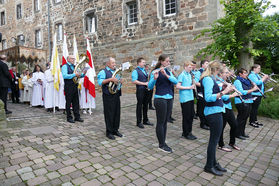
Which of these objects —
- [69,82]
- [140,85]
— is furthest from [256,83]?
[69,82]

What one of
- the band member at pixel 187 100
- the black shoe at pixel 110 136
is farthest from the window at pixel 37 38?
the band member at pixel 187 100

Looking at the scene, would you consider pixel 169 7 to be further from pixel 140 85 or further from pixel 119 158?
pixel 119 158

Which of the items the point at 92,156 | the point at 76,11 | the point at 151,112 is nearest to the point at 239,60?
the point at 151,112

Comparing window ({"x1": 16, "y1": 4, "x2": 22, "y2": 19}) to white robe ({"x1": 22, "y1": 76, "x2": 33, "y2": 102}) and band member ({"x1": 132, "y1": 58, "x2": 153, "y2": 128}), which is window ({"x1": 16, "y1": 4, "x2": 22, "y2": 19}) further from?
band member ({"x1": 132, "y1": 58, "x2": 153, "y2": 128})

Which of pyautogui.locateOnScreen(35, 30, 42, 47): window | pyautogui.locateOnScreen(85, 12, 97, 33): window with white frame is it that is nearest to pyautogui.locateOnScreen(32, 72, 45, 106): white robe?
pyautogui.locateOnScreen(85, 12, 97, 33): window with white frame

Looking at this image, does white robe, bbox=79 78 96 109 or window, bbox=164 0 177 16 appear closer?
white robe, bbox=79 78 96 109

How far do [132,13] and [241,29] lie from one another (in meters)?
8.48

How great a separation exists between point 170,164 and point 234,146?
176cm

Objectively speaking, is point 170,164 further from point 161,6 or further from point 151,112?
point 161,6

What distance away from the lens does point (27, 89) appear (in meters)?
10.0

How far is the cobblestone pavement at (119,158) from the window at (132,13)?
34.6 ft

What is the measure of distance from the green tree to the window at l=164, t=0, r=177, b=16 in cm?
517

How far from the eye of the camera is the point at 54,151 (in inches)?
152

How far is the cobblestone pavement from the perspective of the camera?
2996mm
